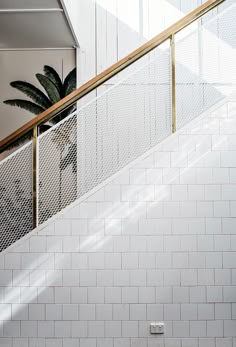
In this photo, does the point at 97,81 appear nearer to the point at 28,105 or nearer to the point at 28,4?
the point at 28,4

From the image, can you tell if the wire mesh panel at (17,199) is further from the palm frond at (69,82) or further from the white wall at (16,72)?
the white wall at (16,72)

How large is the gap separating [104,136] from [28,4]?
2338 mm

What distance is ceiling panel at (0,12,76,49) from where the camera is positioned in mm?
5301

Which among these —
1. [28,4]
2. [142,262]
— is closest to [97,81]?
[142,262]

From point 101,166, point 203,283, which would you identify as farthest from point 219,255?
point 101,166

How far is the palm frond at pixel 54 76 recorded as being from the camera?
6.22 meters

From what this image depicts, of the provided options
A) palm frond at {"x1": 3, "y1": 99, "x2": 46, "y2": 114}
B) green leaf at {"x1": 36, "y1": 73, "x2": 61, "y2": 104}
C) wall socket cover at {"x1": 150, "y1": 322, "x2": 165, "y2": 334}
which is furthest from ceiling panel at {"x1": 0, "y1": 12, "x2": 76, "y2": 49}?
wall socket cover at {"x1": 150, "y1": 322, "x2": 165, "y2": 334}

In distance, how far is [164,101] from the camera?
3543 millimetres

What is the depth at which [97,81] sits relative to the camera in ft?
11.2

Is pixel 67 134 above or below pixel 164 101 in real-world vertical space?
below

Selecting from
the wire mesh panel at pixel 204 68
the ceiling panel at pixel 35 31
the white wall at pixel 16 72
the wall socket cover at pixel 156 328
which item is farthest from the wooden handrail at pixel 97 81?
the white wall at pixel 16 72

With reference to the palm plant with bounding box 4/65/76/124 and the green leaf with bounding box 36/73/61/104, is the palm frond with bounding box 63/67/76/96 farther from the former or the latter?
the green leaf with bounding box 36/73/61/104

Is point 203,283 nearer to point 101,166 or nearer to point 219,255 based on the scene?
point 219,255

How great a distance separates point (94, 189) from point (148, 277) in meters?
0.80
